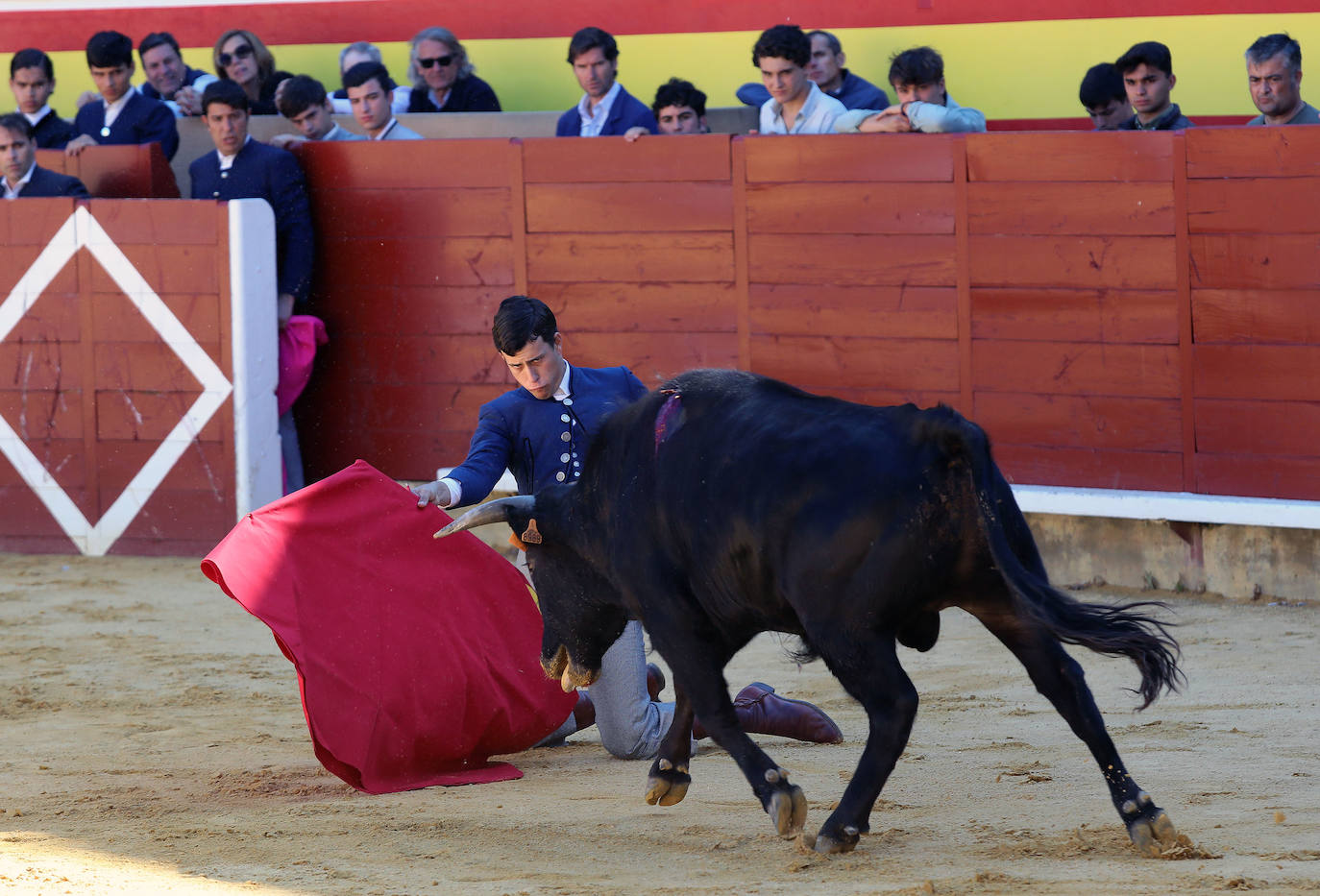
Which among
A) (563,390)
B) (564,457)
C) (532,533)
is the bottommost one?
(532,533)

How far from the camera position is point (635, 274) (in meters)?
6.41

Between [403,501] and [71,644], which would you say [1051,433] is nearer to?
[403,501]

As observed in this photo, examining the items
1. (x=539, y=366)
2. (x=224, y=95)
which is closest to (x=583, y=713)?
(x=539, y=366)

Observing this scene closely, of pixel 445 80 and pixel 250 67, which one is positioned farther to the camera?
pixel 250 67

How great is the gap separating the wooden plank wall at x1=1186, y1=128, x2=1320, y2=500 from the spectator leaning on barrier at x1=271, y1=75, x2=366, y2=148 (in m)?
3.38

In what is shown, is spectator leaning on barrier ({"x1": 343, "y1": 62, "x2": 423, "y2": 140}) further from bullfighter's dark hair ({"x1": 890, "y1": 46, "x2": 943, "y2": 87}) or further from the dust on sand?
the dust on sand

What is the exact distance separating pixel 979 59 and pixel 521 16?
7.46 ft

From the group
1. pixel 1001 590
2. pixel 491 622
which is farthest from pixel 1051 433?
pixel 1001 590

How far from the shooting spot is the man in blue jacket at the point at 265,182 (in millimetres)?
6539

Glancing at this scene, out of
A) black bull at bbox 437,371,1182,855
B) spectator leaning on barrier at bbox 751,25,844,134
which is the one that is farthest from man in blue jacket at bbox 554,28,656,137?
black bull at bbox 437,371,1182,855

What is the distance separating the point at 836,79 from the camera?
6523 mm

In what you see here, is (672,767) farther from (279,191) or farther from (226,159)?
(226,159)

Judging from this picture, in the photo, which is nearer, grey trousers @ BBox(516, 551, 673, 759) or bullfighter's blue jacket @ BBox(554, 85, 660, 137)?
grey trousers @ BBox(516, 551, 673, 759)

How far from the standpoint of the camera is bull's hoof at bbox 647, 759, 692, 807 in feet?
10.9
